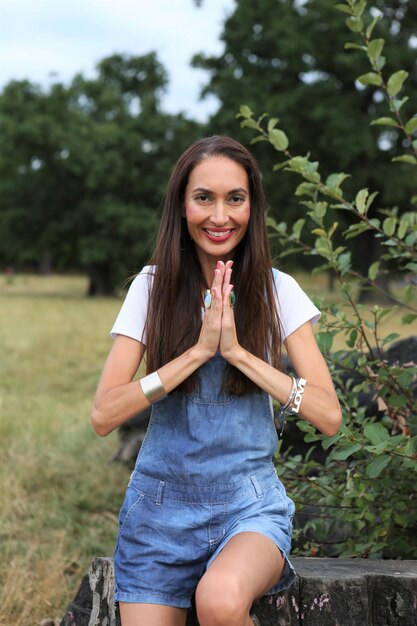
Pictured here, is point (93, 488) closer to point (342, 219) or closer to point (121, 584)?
point (121, 584)

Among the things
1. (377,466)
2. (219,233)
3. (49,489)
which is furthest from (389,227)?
(49,489)

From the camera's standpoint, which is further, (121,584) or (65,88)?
(65,88)

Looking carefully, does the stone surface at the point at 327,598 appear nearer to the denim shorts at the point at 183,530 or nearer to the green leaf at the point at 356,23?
the denim shorts at the point at 183,530

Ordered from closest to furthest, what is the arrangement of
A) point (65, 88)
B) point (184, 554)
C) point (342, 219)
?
1. point (184, 554)
2. point (342, 219)
3. point (65, 88)

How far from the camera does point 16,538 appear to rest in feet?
14.9

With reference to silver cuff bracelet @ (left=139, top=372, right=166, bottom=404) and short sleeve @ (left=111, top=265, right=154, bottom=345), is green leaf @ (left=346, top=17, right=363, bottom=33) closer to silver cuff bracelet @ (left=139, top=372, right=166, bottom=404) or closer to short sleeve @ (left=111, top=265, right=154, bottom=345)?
short sleeve @ (left=111, top=265, right=154, bottom=345)

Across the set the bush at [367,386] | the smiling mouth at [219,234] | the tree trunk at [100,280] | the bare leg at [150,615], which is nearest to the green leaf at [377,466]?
the bush at [367,386]

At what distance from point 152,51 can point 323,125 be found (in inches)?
555

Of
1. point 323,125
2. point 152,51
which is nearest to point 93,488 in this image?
point 323,125

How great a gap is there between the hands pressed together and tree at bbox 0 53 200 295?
1150 inches

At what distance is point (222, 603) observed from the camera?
2.08 meters

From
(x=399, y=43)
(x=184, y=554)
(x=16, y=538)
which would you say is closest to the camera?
(x=184, y=554)

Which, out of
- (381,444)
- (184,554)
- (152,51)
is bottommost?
(184,554)

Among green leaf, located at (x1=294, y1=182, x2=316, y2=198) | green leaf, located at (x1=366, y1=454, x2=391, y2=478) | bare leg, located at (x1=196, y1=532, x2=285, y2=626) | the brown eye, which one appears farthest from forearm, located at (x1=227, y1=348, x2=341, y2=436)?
green leaf, located at (x1=294, y1=182, x2=316, y2=198)
